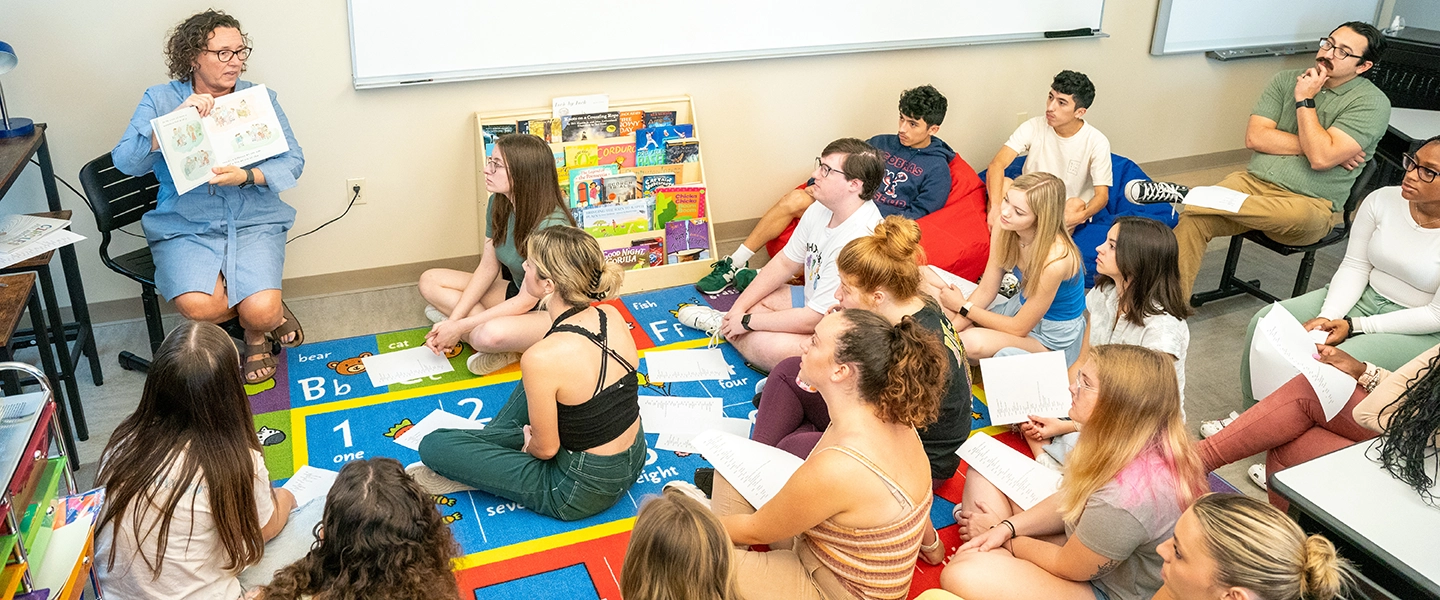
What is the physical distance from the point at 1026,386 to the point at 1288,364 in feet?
2.59

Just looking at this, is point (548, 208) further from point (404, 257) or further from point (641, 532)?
point (641, 532)

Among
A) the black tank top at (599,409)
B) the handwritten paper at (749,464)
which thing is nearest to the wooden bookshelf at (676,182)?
the black tank top at (599,409)

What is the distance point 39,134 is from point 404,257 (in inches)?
56.7

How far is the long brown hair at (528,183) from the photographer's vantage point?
11.9 feet

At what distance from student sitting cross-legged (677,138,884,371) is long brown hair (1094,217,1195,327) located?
875 millimetres

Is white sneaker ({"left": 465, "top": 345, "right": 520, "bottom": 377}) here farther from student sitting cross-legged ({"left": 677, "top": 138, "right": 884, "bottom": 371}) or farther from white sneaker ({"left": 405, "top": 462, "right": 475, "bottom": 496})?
student sitting cross-legged ({"left": 677, "top": 138, "right": 884, "bottom": 371})

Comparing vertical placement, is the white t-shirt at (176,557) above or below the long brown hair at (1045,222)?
below

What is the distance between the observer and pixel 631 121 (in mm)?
4504

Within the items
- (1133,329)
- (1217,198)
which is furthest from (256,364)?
(1217,198)

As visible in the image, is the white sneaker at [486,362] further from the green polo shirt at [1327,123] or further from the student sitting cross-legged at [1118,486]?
the green polo shirt at [1327,123]

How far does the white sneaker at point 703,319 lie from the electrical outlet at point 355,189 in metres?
1.45

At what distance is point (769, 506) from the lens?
2271mm

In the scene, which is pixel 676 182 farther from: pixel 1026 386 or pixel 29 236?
pixel 29 236

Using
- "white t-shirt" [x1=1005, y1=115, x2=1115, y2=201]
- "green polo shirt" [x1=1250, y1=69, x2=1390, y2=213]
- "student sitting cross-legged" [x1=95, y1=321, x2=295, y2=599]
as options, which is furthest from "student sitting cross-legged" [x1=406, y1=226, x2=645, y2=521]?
"green polo shirt" [x1=1250, y1=69, x2=1390, y2=213]
